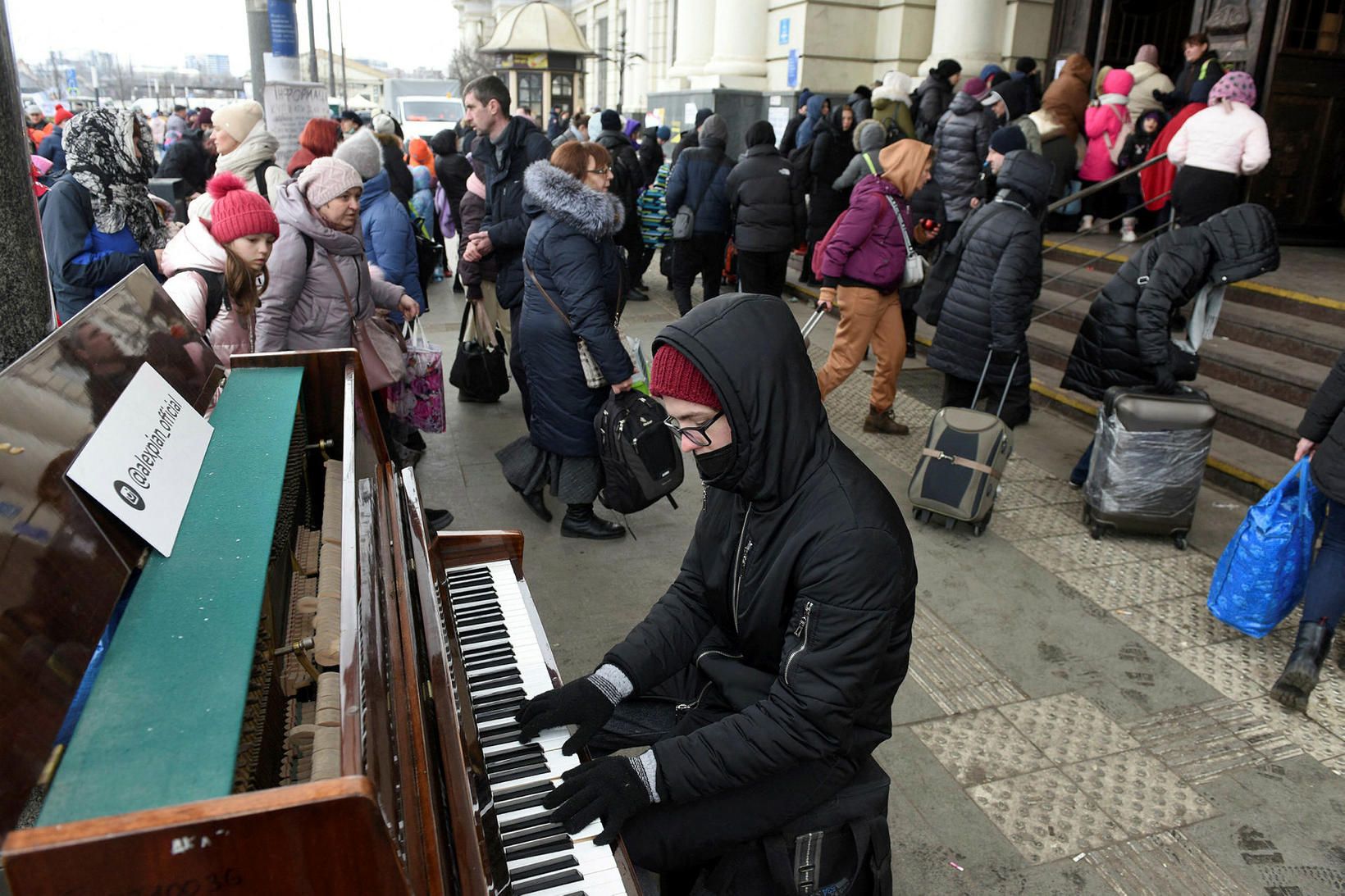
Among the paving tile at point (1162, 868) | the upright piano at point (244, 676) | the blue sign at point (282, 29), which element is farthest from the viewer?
the blue sign at point (282, 29)

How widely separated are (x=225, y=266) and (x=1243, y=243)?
471 centimetres

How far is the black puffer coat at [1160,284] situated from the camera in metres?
4.74

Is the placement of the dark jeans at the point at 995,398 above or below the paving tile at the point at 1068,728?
above

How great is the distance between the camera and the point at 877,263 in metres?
6.04

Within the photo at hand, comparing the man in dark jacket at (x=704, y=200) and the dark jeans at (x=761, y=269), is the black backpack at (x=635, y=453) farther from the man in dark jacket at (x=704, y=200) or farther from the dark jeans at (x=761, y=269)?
the man in dark jacket at (x=704, y=200)

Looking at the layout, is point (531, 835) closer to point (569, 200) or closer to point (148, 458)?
point (148, 458)

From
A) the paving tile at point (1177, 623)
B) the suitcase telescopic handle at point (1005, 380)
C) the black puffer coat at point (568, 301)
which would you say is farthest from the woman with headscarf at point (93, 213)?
the paving tile at point (1177, 623)

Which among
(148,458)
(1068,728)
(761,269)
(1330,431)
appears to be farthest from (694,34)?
(148,458)

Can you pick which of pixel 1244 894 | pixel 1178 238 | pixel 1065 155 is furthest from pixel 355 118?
pixel 1244 894

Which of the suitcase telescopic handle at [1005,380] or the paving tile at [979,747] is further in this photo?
the suitcase telescopic handle at [1005,380]

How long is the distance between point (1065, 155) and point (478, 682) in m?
8.46

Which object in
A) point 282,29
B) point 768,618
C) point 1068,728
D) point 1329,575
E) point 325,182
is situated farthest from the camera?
point 282,29

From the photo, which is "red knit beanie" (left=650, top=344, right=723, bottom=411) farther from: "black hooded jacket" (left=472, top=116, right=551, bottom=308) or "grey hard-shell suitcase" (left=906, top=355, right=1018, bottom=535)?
"black hooded jacket" (left=472, top=116, right=551, bottom=308)

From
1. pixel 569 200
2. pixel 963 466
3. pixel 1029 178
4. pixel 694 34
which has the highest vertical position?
pixel 694 34
